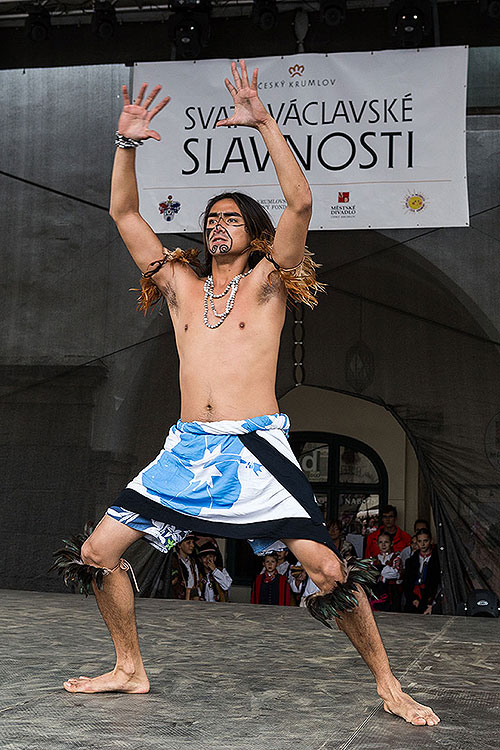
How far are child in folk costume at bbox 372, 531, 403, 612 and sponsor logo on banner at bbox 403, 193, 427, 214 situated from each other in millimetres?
2187

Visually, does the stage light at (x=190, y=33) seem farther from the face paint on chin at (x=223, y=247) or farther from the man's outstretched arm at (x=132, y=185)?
the face paint on chin at (x=223, y=247)

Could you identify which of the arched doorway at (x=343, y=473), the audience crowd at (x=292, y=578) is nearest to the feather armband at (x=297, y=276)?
the audience crowd at (x=292, y=578)

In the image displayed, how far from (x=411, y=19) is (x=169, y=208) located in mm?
1814

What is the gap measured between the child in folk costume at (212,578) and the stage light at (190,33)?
3.18m

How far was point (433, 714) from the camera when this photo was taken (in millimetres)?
1953

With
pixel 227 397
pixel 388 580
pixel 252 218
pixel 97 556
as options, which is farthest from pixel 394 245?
pixel 97 556

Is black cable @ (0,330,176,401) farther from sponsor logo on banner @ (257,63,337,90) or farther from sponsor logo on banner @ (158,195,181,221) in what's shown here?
sponsor logo on banner @ (257,63,337,90)

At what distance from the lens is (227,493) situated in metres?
2.09

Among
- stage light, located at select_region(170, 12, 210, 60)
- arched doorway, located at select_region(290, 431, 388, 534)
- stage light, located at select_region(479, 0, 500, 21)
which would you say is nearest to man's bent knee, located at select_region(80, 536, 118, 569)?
stage light, located at select_region(170, 12, 210, 60)

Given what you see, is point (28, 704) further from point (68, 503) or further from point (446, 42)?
point (446, 42)

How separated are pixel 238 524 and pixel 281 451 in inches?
8.2

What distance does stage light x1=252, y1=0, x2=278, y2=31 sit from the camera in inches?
214

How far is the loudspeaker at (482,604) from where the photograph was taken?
4.70 meters

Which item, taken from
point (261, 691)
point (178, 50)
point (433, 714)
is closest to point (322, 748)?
point (433, 714)
